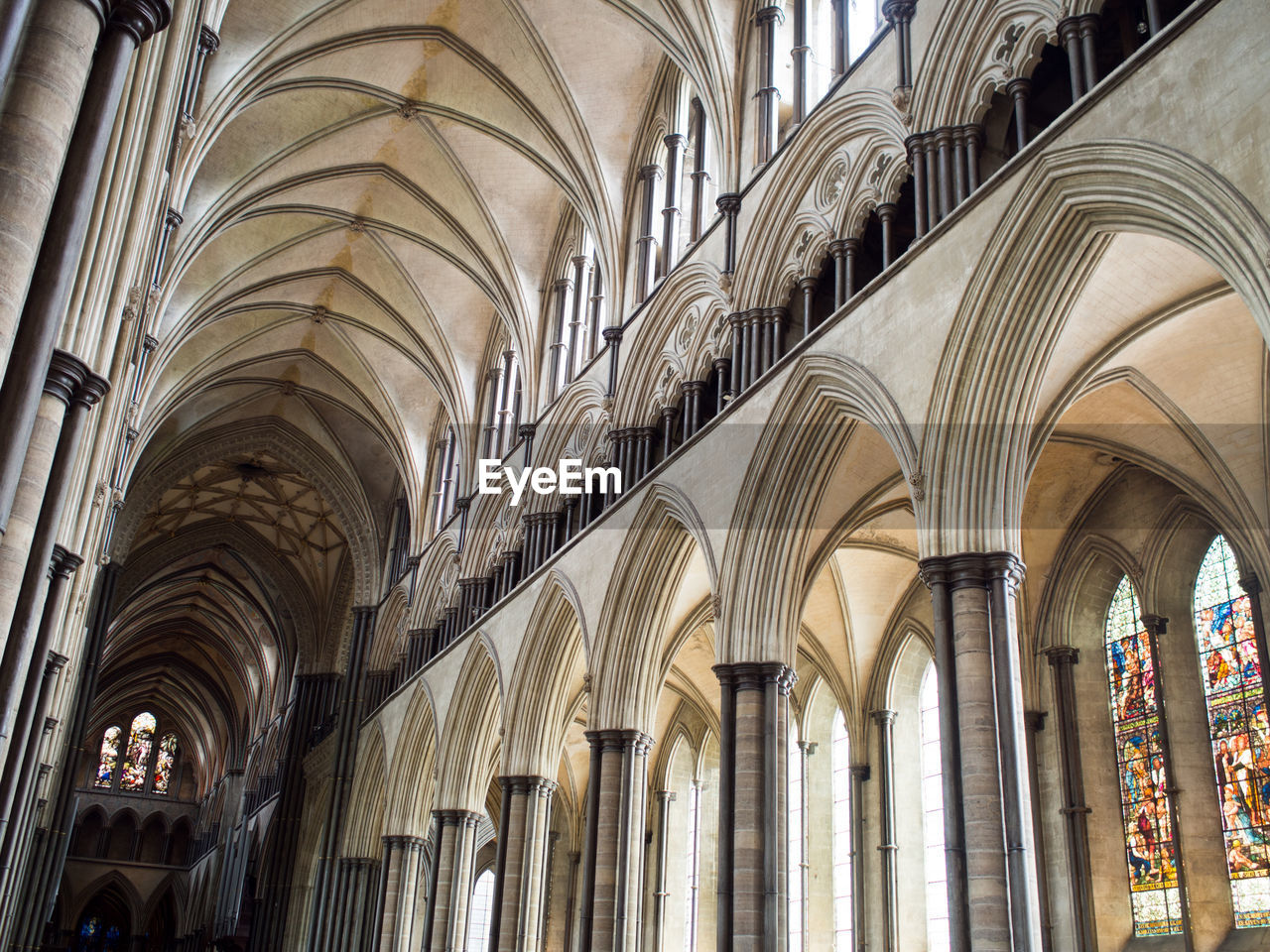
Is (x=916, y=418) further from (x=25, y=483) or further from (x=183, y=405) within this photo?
(x=183, y=405)

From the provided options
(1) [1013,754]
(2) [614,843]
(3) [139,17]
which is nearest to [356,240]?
(2) [614,843]

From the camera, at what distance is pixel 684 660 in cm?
1908

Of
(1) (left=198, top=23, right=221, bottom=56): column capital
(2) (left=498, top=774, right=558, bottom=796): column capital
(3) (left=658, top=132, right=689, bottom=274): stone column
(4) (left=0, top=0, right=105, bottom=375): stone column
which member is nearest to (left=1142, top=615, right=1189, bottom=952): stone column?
(3) (left=658, top=132, right=689, bottom=274): stone column

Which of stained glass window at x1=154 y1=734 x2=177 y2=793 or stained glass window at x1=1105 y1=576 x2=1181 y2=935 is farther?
stained glass window at x1=154 y1=734 x2=177 y2=793

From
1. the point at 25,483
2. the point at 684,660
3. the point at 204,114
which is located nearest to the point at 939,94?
the point at 25,483

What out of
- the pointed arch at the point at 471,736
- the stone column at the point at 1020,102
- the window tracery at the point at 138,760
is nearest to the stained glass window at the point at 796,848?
the pointed arch at the point at 471,736

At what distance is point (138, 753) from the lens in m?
43.2

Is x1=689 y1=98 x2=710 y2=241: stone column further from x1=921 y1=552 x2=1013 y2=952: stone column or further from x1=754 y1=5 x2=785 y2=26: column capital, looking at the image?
x1=921 y1=552 x2=1013 y2=952: stone column

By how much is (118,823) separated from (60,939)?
443 cm

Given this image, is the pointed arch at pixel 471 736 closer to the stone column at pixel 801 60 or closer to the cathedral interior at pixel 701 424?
the cathedral interior at pixel 701 424

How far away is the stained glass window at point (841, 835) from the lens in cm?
1542

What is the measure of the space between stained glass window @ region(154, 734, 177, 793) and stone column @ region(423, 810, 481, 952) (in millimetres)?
29358

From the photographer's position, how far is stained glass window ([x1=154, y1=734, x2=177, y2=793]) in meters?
43.2

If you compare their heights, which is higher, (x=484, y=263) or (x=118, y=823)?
(x=484, y=263)
